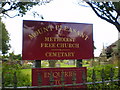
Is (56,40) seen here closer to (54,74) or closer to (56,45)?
(56,45)

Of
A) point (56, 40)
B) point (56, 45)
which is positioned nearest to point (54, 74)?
point (56, 45)

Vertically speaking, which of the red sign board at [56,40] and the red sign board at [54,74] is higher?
the red sign board at [56,40]

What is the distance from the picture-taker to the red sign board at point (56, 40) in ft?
15.1

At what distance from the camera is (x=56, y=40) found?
4824 millimetres

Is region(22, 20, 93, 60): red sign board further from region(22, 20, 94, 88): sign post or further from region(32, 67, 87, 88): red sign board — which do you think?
region(32, 67, 87, 88): red sign board

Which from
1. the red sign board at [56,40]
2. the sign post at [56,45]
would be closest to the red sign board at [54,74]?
the sign post at [56,45]

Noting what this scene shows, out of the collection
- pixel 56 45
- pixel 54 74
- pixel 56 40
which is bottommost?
pixel 54 74

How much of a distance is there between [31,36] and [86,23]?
5.95ft

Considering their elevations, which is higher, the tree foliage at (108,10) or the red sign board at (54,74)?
the tree foliage at (108,10)

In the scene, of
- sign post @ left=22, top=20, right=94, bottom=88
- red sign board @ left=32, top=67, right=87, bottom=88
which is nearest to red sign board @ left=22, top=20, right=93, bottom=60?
sign post @ left=22, top=20, right=94, bottom=88

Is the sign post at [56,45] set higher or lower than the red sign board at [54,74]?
higher

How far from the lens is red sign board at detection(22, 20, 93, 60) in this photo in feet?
15.1

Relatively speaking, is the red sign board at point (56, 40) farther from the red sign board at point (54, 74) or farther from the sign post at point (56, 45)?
the red sign board at point (54, 74)

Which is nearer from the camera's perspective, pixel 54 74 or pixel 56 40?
pixel 54 74
